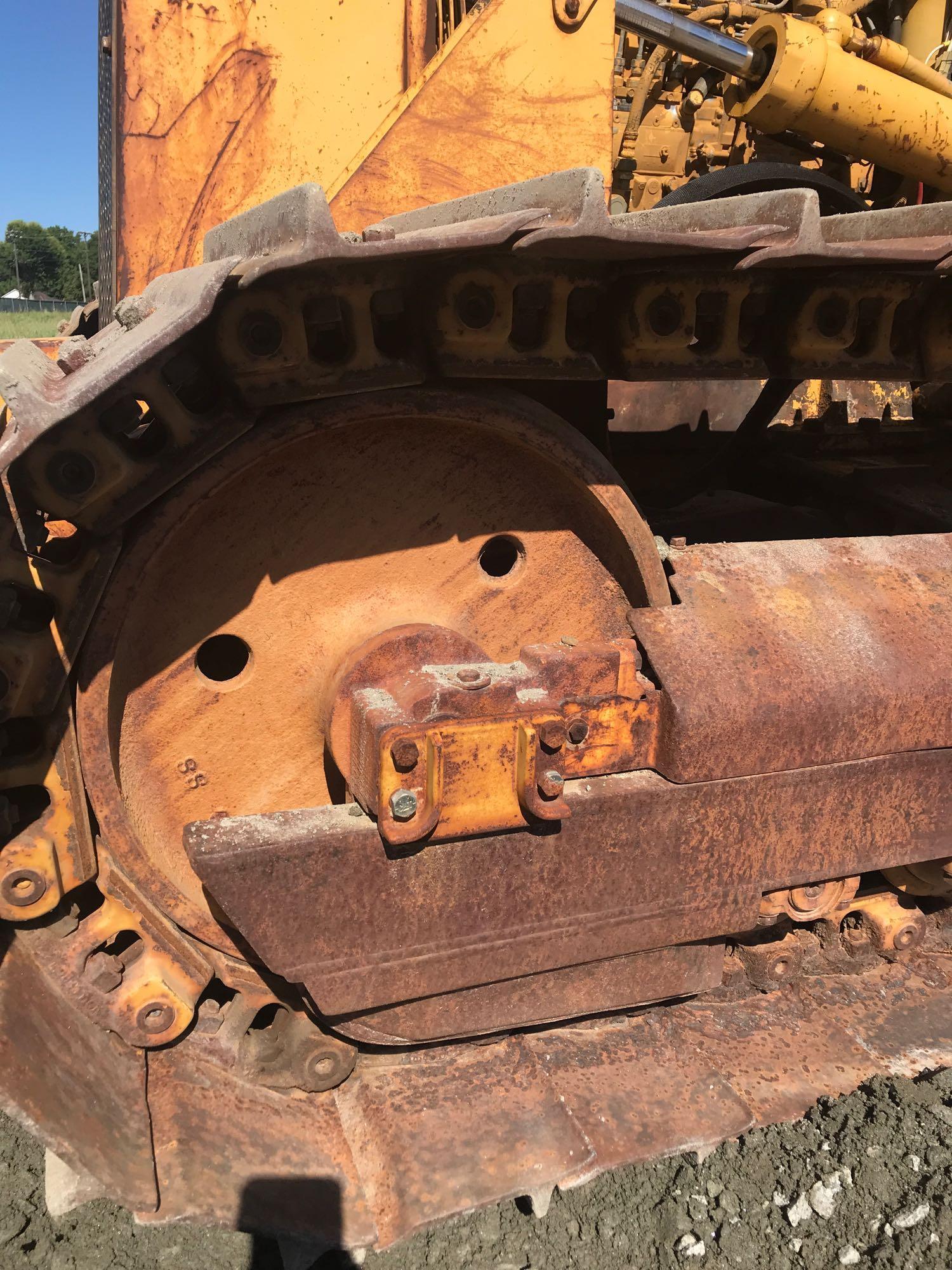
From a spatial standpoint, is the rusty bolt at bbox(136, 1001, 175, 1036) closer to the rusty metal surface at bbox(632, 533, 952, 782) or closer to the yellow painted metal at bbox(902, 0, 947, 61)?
the rusty metal surface at bbox(632, 533, 952, 782)

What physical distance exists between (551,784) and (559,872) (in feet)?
0.74

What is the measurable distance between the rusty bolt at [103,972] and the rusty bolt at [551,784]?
82 centimetres

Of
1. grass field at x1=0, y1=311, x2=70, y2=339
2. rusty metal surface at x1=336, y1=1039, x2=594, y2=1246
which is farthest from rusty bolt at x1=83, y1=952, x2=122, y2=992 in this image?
grass field at x1=0, y1=311, x2=70, y2=339

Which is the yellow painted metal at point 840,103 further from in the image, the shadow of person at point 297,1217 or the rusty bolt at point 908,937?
the shadow of person at point 297,1217

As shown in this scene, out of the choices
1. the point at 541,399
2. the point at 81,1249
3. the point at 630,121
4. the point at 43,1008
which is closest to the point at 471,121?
the point at 541,399

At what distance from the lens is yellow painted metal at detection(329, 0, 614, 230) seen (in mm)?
2217

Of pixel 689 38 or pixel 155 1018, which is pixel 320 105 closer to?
pixel 689 38

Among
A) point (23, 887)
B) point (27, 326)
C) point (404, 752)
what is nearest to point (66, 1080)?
point (23, 887)

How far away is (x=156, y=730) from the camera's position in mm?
1749

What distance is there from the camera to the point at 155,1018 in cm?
171

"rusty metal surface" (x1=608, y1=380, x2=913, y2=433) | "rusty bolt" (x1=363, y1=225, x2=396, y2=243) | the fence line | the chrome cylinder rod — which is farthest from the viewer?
the fence line

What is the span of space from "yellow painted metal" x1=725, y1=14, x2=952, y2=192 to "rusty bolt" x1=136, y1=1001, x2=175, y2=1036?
11.8ft

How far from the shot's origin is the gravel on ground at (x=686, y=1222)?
1755mm

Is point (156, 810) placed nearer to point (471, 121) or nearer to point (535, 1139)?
point (535, 1139)
